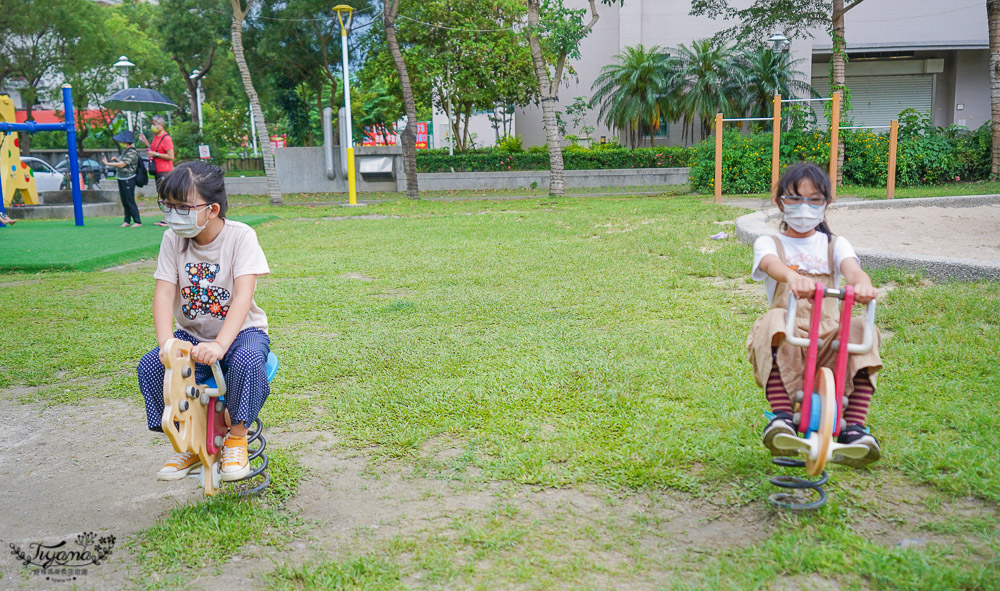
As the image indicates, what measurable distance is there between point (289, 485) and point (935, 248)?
283 inches

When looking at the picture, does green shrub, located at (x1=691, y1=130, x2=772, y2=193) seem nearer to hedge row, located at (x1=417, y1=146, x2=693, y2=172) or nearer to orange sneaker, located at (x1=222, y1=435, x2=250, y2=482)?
hedge row, located at (x1=417, y1=146, x2=693, y2=172)

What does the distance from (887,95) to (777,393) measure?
3078 cm

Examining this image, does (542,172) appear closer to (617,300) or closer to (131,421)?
(617,300)

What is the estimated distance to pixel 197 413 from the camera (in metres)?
2.77

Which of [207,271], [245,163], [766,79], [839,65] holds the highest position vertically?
[766,79]

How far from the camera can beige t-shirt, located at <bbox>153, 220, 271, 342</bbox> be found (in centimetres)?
307

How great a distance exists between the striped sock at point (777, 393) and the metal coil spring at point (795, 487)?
186mm

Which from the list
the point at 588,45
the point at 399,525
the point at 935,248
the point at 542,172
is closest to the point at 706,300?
the point at 935,248

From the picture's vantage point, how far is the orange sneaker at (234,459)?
2857 millimetres

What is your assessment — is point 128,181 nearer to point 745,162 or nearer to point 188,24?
point 745,162

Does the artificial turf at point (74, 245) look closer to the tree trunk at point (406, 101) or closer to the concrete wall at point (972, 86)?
the tree trunk at point (406, 101)

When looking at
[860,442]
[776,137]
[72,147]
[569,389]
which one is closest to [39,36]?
[72,147]

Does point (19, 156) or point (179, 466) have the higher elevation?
point (19, 156)

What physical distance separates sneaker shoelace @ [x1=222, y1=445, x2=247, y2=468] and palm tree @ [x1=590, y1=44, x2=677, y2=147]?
24.3 meters
